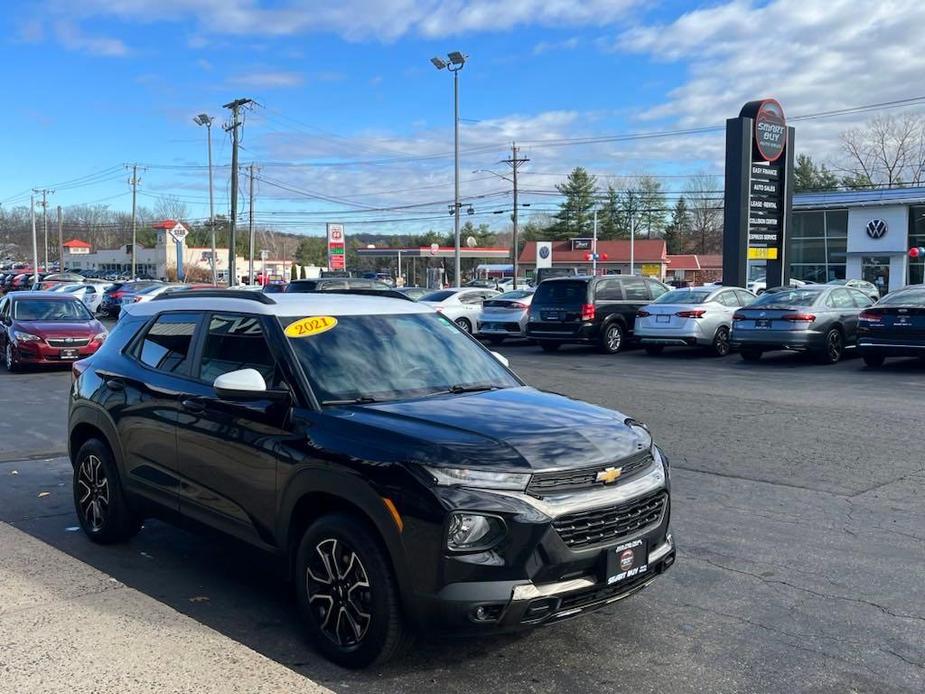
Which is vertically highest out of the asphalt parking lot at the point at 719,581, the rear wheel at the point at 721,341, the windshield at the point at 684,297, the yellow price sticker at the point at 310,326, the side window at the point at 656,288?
the side window at the point at 656,288

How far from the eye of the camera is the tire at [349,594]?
3.80 meters

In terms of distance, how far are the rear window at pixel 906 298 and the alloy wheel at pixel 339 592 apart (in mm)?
14445

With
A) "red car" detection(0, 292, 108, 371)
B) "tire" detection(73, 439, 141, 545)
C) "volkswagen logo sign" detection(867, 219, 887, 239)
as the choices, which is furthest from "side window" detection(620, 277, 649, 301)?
"volkswagen logo sign" detection(867, 219, 887, 239)

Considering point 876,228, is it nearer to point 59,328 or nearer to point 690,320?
point 690,320

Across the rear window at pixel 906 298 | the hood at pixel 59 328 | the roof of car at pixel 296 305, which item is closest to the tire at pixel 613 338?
the rear window at pixel 906 298

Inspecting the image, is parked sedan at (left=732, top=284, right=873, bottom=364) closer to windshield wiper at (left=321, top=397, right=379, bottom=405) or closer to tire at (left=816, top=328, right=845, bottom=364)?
tire at (left=816, top=328, right=845, bottom=364)

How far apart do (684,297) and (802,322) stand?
3.26 metres

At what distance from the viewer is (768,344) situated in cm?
1711

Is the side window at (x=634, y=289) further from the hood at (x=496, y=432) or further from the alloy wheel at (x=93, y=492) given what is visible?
the hood at (x=496, y=432)

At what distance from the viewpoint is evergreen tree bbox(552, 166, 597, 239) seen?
352ft

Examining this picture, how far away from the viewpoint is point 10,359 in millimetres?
16984

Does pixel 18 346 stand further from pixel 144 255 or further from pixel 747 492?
pixel 144 255

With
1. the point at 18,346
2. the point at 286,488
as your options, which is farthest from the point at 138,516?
the point at 18,346

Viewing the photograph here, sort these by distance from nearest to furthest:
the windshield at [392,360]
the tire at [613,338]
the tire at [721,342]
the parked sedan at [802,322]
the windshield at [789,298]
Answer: the windshield at [392,360] < the parked sedan at [802,322] < the windshield at [789,298] < the tire at [721,342] < the tire at [613,338]
